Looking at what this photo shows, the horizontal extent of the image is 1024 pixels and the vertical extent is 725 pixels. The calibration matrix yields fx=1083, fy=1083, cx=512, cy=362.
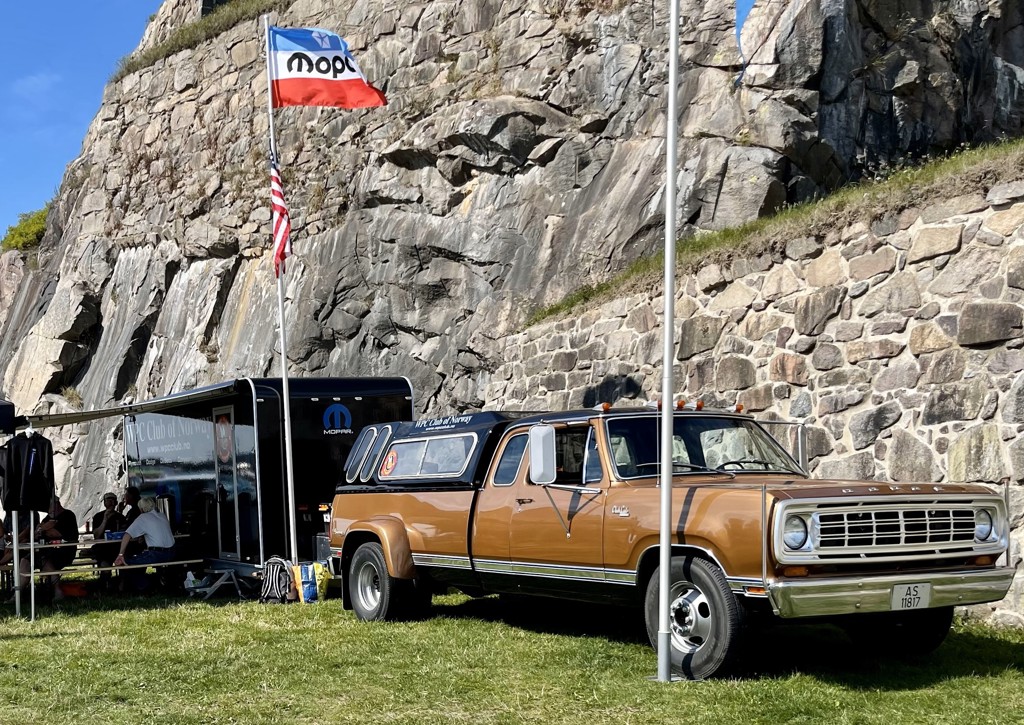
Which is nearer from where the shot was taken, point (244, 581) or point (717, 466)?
point (717, 466)

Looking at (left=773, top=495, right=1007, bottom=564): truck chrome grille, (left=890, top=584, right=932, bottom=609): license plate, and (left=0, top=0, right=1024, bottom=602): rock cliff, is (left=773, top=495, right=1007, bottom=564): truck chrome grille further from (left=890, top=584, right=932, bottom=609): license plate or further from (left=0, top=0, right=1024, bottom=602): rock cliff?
(left=0, top=0, right=1024, bottom=602): rock cliff

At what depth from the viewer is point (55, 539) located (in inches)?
567

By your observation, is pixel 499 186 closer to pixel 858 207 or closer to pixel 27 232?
pixel 858 207

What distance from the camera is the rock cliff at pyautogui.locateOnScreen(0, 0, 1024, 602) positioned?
530 inches

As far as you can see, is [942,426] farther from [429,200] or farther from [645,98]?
[429,200]

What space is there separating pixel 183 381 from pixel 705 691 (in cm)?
2159

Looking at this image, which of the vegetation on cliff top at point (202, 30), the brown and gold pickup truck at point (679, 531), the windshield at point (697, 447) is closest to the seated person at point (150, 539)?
the brown and gold pickup truck at point (679, 531)

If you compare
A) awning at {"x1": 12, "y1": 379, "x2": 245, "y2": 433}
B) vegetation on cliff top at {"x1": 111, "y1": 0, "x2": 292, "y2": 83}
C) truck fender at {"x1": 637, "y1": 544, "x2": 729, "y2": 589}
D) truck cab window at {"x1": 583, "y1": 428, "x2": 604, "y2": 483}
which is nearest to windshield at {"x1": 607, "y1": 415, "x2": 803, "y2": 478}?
truck cab window at {"x1": 583, "y1": 428, "x2": 604, "y2": 483}

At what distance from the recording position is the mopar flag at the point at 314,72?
14891 millimetres

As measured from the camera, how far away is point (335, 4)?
87.7ft

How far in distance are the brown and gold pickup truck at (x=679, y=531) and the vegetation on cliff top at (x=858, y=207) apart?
10.2 ft

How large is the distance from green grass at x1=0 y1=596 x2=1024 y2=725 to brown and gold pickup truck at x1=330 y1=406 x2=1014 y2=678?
435 mm

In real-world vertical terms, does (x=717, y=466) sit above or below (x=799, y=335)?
below

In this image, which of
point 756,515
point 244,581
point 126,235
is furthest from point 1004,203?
point 126,235
